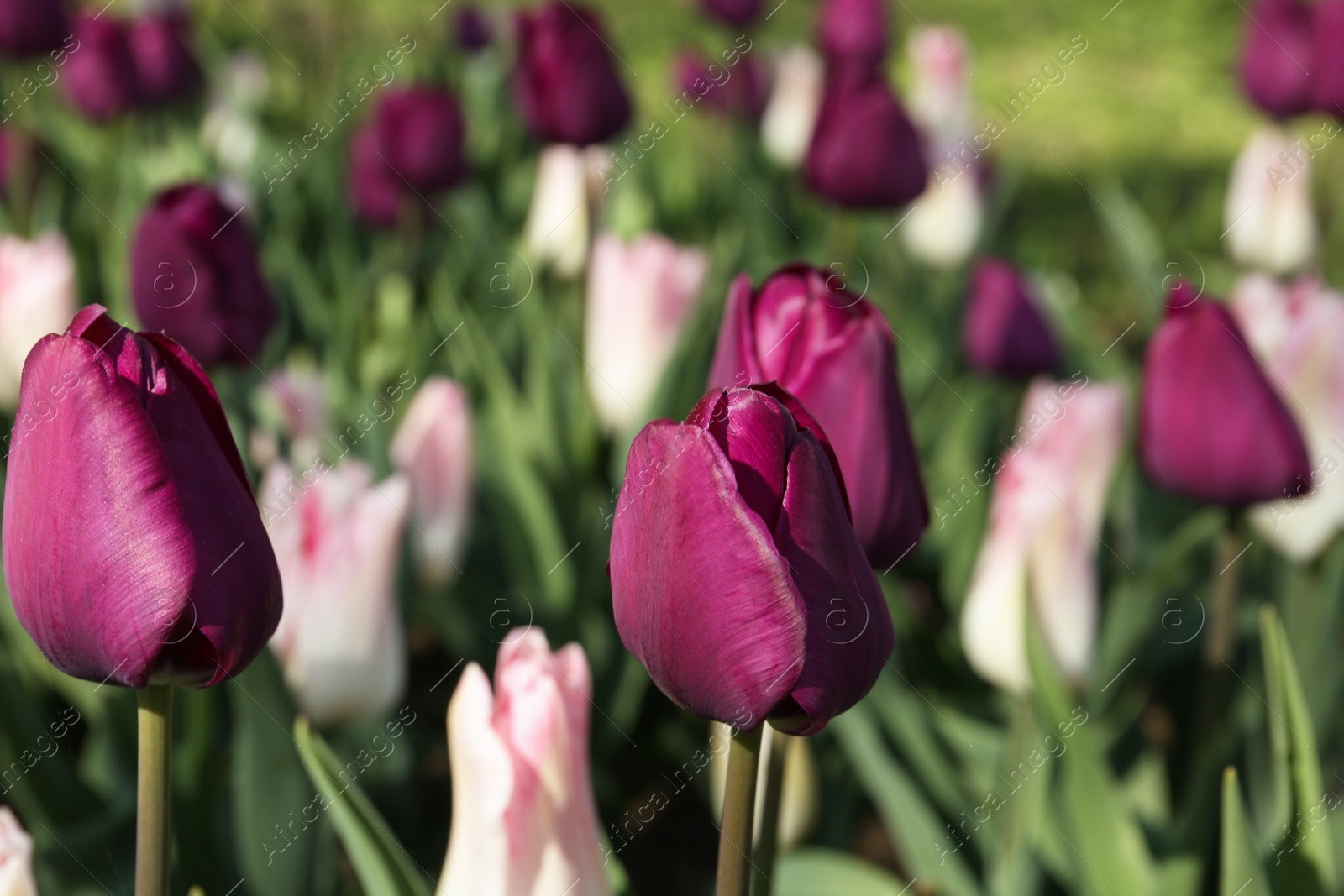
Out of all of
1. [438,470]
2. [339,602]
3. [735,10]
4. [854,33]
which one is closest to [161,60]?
[735,10]

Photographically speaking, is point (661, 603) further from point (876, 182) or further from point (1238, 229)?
point (1238, 229)

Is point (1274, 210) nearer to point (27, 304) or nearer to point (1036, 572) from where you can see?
point (1036, 572)

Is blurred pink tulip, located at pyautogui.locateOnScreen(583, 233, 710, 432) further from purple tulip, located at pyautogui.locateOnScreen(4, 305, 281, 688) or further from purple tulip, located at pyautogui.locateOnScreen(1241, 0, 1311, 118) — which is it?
purple tulip, located at pyautogui.locateOnScreen(1241, 0, 1311, 118)

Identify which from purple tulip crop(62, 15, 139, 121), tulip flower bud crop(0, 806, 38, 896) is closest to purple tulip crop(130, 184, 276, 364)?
tulip flower bud crop(0, 806, 38, 896)

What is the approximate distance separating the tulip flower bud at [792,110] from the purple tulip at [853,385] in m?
2.52

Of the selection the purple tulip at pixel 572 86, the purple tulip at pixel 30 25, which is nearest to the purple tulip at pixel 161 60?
the purple tulip at pixel 30 25

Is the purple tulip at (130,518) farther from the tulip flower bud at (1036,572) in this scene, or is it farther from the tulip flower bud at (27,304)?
the tulip flower bud at (27,304)

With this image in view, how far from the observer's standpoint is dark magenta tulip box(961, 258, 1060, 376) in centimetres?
196

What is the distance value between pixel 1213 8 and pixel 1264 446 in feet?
26.5

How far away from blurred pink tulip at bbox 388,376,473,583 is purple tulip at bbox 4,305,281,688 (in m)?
0.83

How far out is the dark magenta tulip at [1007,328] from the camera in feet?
6.43

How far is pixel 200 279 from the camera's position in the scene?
1.47 meters

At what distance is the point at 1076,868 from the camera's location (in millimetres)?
1185

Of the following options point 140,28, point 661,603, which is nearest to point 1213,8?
point 140,28
